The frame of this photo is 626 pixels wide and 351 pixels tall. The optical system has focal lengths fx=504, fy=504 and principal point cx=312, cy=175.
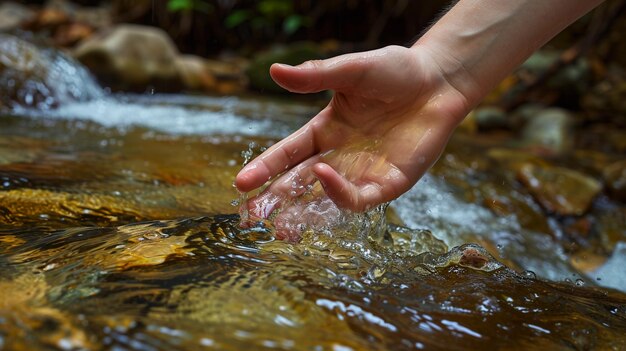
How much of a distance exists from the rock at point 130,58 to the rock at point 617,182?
593 centimetres

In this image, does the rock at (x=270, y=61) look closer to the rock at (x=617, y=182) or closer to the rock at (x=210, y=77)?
the rock at (x=210, y=77)

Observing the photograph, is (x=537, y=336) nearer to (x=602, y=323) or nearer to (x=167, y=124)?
(x=602, y=323)

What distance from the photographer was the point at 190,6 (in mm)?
12367

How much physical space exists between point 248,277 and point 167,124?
12.4ft

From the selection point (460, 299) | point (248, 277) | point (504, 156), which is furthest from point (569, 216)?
point (248, 277)

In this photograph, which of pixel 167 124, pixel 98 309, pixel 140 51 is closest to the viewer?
pixel 98 309

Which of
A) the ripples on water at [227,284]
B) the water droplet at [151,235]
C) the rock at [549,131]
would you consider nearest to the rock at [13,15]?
the rock at [549,131]

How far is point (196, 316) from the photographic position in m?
0.93

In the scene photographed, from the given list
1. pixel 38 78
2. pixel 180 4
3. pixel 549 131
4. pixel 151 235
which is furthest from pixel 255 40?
pixel 151 235

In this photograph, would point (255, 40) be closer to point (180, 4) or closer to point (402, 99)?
point (180, 4)

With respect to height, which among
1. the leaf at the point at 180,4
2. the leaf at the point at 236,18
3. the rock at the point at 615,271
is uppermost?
the leaf at the point at 236,18

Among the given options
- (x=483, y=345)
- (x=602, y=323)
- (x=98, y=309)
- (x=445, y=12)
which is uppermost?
(x=445, y=12)

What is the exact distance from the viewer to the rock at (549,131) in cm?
626

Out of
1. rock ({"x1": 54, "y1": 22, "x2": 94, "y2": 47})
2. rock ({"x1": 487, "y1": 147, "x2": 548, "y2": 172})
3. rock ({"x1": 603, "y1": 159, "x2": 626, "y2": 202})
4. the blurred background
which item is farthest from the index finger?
rock ({"x1": 54, "y1": 22, "x2": 94, "y2": 47})
